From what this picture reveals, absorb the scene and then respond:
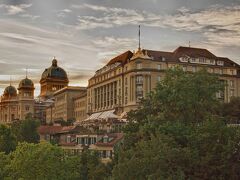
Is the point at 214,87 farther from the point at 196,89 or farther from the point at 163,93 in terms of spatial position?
the point at 163,93

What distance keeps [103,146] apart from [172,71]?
55.3 ft

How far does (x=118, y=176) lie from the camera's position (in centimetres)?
3925

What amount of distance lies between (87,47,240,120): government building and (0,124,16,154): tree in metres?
41.8

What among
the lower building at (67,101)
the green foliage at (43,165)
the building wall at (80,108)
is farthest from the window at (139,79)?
the green foliage at (43,165)

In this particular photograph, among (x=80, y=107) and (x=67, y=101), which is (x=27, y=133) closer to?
(x=80, y=107)

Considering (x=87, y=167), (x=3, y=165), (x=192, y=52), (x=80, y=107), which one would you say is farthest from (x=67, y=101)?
(x=3, y=165)

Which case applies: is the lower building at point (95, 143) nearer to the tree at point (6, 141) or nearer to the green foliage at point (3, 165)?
the tree at point (6, 141)

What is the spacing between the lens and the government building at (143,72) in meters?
117

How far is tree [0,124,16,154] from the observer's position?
72375 mm

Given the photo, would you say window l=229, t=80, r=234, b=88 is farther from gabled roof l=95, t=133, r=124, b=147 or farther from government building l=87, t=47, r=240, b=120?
gabled roof l=95, t=133, r=124, b=147


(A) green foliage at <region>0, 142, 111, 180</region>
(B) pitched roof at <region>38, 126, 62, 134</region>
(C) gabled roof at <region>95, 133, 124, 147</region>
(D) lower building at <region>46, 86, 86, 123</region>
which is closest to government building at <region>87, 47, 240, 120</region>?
(B) pitched roof at <region>38, 126, 62, 134</region>

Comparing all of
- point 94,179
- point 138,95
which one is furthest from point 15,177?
point 138,95

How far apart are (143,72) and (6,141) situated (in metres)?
50.3

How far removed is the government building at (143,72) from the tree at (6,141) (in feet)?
137
